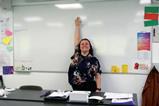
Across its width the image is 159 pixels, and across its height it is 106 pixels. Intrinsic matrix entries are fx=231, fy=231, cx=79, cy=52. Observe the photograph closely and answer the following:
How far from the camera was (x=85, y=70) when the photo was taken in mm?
3562

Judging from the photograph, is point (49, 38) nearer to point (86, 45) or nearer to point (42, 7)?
point (42, 7)

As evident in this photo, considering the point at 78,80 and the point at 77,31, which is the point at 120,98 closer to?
the point at 78,80

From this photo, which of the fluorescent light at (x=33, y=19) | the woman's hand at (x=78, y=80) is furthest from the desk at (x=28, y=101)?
the fluorescent light at (x=33, y=19)

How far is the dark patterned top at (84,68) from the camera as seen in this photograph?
3.56m

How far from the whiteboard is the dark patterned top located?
1.21 feet

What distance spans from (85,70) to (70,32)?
837mm

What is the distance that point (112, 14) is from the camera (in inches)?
153

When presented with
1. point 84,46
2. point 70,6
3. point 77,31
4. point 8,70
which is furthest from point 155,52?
point 8,70

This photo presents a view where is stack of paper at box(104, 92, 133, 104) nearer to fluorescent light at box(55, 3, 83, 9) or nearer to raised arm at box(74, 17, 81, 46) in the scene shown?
raised arm at box(74, 17, 81, 46)

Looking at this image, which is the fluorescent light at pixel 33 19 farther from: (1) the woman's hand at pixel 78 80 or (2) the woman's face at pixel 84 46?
(1) the woman's hand at pixel 78 80

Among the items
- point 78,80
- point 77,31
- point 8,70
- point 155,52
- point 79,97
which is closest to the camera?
point 79,97

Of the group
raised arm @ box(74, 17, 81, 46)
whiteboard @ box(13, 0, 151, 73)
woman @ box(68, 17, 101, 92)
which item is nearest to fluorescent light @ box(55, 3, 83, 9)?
whiteboard @ box(13, 0, 151, 73)

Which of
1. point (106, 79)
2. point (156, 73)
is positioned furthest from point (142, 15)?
point (106, 79)

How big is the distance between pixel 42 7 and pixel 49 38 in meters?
0.57
